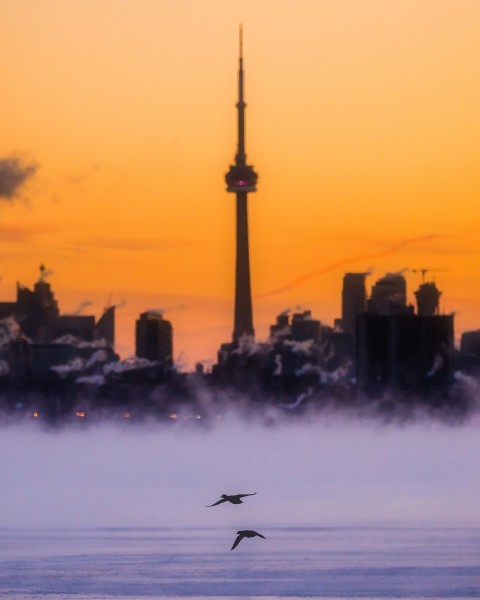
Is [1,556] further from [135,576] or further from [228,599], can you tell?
[228,599]

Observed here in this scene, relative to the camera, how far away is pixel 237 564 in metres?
148

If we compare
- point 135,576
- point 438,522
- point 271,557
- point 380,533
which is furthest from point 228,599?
point 438,522

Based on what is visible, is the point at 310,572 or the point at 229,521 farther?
the point at 229,521

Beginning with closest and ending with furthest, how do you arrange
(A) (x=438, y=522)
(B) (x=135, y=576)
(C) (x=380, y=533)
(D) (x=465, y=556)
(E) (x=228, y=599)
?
1. (E) (x=228, y=599)
2. (B) (x=135, y=576)
3. (D) (x=465, y=556)
4. (C) (x=380, y=533)
5. (A) (x=438, y=522)

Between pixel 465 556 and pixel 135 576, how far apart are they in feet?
74.5

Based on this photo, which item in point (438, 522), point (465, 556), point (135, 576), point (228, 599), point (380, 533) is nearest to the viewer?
point (228, 599)

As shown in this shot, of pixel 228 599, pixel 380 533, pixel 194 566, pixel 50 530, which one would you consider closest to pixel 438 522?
pixel 380 533

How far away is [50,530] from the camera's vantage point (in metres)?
174

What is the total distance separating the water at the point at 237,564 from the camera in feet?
428

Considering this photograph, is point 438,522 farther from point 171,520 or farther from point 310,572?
point 310,572

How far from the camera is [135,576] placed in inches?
5433

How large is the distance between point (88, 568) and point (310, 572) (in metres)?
13.6

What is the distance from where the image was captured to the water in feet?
428

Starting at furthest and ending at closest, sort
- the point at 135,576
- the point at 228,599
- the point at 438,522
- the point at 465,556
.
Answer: the point at 438,522 < the point at 465,556 < the point at 135,576 < the point at 228,599
